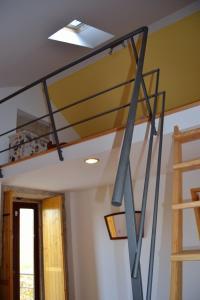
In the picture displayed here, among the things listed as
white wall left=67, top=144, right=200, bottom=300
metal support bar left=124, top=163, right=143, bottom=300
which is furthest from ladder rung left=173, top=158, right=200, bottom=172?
white wall left=67, top=144, right=200, bottom=300

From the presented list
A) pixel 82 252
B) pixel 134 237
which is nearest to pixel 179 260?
pixel 134 237

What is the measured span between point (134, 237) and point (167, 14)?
3.02 metres

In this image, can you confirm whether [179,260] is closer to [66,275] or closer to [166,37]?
[166,37]

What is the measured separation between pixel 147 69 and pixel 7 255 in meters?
3.01

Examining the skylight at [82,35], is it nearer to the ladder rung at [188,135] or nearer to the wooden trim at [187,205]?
the ladder rung at [188,135]

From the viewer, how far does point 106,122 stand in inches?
193

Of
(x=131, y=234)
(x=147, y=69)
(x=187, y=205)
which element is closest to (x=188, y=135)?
(x=187, y=205)

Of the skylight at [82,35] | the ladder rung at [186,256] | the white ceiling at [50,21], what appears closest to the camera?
the ladder rung at [186,256]

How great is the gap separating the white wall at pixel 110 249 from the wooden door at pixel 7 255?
125 cm

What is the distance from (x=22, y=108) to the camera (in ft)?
15.2

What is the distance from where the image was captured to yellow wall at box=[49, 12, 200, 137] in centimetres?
353

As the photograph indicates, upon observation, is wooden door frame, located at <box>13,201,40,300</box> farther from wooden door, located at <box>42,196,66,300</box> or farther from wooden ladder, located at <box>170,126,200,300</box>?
wooden ladder, located at <box>170,126,200,300</box>

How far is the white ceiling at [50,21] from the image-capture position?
271 cm

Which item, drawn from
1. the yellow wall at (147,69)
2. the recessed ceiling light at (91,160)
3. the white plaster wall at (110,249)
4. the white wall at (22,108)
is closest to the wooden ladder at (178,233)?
the recessed ceiling light at (91,160)
